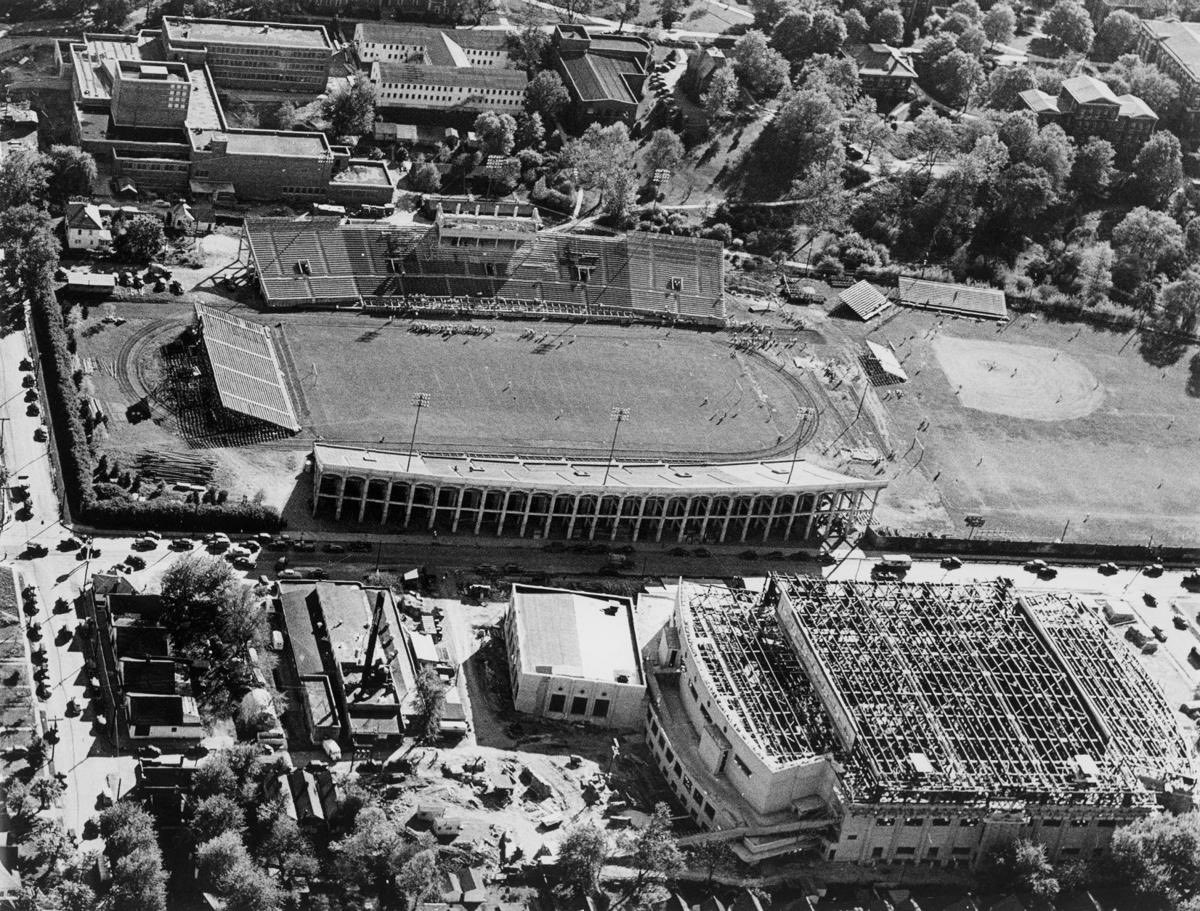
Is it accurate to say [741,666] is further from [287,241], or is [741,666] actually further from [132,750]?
[287,241]

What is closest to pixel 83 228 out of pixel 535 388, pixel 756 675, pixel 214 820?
pixel 535 388

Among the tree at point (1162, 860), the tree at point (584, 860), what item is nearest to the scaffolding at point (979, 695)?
the tree at point (1162, 860)

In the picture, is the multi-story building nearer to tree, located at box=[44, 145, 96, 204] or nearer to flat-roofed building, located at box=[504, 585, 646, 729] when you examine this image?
tree, located at box=[44, 145, 96, 204]

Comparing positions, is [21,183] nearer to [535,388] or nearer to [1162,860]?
[535,388]

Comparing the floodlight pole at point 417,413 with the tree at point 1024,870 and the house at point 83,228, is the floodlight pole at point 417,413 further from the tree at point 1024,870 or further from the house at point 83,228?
the tree at point 1024,870

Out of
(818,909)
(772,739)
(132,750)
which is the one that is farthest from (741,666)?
(132,750)

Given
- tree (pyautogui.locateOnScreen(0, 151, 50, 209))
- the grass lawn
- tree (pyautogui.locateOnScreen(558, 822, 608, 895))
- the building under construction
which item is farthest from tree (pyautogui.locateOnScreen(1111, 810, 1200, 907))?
tree (pyautogui.locateOnScreen(0, 151, 50, 209))
